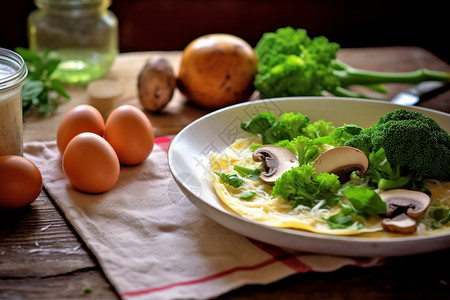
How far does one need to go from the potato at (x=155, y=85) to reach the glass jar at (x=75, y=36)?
443 mm

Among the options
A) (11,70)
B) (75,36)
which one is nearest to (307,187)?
(11,70)

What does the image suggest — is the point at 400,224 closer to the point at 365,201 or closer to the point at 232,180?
the point at 365,201

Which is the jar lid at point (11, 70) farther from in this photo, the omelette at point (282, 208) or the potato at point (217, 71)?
the potato at point (217, 71)

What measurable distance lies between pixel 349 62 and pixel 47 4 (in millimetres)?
1669

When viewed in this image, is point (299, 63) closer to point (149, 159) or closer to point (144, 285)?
point (149, 159)

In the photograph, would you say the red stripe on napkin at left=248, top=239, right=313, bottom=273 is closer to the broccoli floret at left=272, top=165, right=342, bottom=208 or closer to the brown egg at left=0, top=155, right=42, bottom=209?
the broccoli floret at left=272, top=165, right=342, bottom=208

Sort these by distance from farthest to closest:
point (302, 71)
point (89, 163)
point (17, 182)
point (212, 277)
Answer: point (302, 71)
point (89, 163)
point (17, 182)
point (212, 277)

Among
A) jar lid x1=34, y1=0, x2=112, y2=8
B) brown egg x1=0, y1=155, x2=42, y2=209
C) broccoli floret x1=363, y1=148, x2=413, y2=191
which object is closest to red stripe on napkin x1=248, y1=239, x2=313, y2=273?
broccoli floret x1=363, y1=148, x2=413, y2=191

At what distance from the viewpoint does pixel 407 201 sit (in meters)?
1.51

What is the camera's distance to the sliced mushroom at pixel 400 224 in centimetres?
141

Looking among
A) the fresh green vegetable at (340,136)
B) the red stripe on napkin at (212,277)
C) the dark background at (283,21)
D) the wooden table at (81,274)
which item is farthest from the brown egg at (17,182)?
the dark background at (283,21)

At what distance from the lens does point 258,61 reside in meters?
2.60

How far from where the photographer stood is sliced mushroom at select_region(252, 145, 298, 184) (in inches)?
66.5

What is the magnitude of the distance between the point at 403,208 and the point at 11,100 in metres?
1.22
